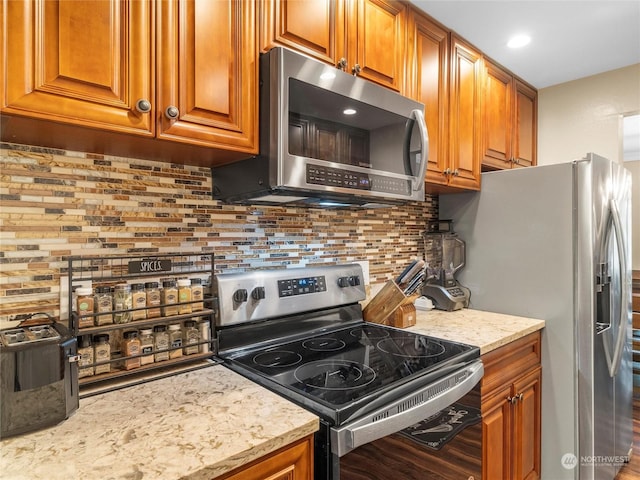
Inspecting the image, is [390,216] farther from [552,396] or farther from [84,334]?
[84,334]

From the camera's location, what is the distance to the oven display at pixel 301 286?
148 centimetres

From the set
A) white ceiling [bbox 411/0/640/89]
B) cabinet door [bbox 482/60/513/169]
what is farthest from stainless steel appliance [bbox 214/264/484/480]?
white ceiling [bbox 411/0/640/89]

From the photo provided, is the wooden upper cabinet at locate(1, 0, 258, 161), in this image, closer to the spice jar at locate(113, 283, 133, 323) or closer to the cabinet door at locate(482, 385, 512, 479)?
the spice jar at locate(113, 283, 133, 323)

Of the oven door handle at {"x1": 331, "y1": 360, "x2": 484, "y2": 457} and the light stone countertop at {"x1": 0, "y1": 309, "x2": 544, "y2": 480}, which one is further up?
the light stone countertop at {"x1": 0, "y1": 309, "x2": 544, "y2": 480}

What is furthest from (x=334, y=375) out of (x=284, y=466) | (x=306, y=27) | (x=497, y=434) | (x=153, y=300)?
(x=306, y=27)

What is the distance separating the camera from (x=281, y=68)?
111 centimetres

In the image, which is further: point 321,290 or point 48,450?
point 321,290

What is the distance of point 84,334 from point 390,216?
1.56 meters

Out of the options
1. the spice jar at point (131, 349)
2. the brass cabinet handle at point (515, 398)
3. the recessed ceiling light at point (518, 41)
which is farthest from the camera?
the recessed ceiling light at point (518, 41)

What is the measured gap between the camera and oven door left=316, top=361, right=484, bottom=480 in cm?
87

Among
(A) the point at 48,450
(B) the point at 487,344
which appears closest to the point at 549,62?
(B) the point at 487,344

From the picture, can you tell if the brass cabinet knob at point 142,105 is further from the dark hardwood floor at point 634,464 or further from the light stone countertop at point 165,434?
the dark hardwood floor at point 634,464

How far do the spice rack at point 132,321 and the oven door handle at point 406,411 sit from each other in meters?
0.55

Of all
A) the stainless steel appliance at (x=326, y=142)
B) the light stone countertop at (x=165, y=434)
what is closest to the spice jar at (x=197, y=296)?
the light stone countertop at (x=165, y=434)
